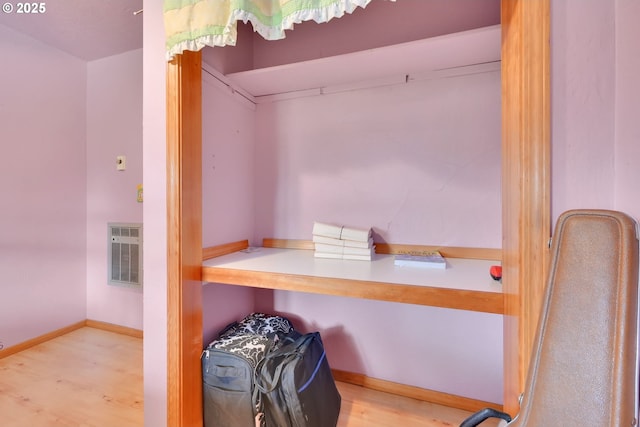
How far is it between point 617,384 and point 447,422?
114 centimetres

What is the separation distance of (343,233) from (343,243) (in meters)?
0.05

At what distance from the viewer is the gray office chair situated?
40 cm

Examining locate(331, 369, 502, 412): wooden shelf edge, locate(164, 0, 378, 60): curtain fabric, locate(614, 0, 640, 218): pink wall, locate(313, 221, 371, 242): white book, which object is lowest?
locate(331, 369, 502, 412): wooden shelf edge

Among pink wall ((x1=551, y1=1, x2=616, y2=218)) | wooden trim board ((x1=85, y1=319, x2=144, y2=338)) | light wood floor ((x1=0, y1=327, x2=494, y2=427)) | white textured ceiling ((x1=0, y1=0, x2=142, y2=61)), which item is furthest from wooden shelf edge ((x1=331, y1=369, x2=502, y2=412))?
white textured ceiling ((x1=0, y1=0, x2=142, y2=61))

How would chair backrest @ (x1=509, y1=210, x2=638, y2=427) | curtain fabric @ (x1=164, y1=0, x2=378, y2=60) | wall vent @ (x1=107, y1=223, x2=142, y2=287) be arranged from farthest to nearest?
wall vent @ (x1=107, y1=223, x2=142, y2=287) < curtain fabric @ (x1=164, y1=0, x2=378, y2=60) < chair backrest @ (x1=509, y1=210, x2=638, y2=427)

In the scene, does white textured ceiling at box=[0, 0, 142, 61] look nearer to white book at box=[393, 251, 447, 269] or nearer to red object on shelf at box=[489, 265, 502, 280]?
white book at box=[393, 251, 447, 269]

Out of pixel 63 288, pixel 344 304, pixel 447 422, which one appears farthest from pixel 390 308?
pixel 63 288

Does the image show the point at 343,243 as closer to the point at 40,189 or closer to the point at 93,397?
the point at 93,397

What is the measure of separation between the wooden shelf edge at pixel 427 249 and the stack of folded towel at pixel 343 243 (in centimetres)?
16

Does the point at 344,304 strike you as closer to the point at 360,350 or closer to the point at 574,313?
the point at 360,350

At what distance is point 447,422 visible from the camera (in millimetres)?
1256

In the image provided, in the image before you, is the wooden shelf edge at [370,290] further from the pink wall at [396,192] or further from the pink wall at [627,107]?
the pink wall at [396,192]

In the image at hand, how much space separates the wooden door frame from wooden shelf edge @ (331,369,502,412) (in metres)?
0.57

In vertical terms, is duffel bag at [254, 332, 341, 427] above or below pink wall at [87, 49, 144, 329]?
below
